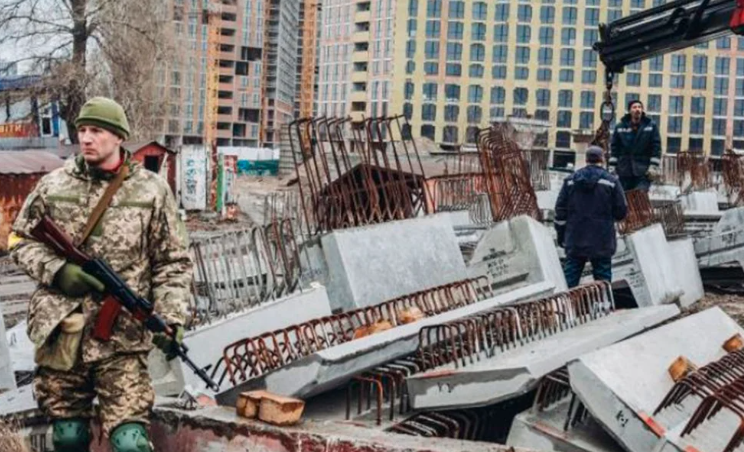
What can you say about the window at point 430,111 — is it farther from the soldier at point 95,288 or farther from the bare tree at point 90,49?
the soldier at point 95,288

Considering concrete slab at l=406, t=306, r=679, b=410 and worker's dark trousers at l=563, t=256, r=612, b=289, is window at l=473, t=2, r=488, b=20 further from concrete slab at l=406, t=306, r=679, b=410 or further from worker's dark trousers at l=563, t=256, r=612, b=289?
concrete slab at l=406, t=306, r=679, b=410

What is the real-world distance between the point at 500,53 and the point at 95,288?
10304 centimetres

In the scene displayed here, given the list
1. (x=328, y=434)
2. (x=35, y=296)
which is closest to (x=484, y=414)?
(x=328, y=434)

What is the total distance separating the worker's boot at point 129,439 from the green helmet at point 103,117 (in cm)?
122

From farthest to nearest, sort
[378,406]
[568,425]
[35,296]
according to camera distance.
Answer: [378,406] → [568,425] → [35,296]

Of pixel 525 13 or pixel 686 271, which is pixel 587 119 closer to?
pixel 525 13

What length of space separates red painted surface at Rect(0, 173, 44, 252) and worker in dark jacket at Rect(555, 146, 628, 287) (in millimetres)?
11171

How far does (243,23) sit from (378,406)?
127245 millimetres

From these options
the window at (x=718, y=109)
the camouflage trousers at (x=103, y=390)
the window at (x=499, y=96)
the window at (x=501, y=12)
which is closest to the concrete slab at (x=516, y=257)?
the camouflage trousers at (x=103, y=390)

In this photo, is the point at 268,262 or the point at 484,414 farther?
the point at 268,262

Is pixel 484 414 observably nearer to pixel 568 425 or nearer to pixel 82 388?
pixel 568 425

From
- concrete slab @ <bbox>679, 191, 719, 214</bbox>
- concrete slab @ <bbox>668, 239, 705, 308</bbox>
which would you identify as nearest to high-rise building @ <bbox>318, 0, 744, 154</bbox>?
concrete slab @ <bbox>679, 191, 719, 214</bbox>

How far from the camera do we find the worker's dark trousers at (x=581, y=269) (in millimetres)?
10047

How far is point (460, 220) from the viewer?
15.9 metres
